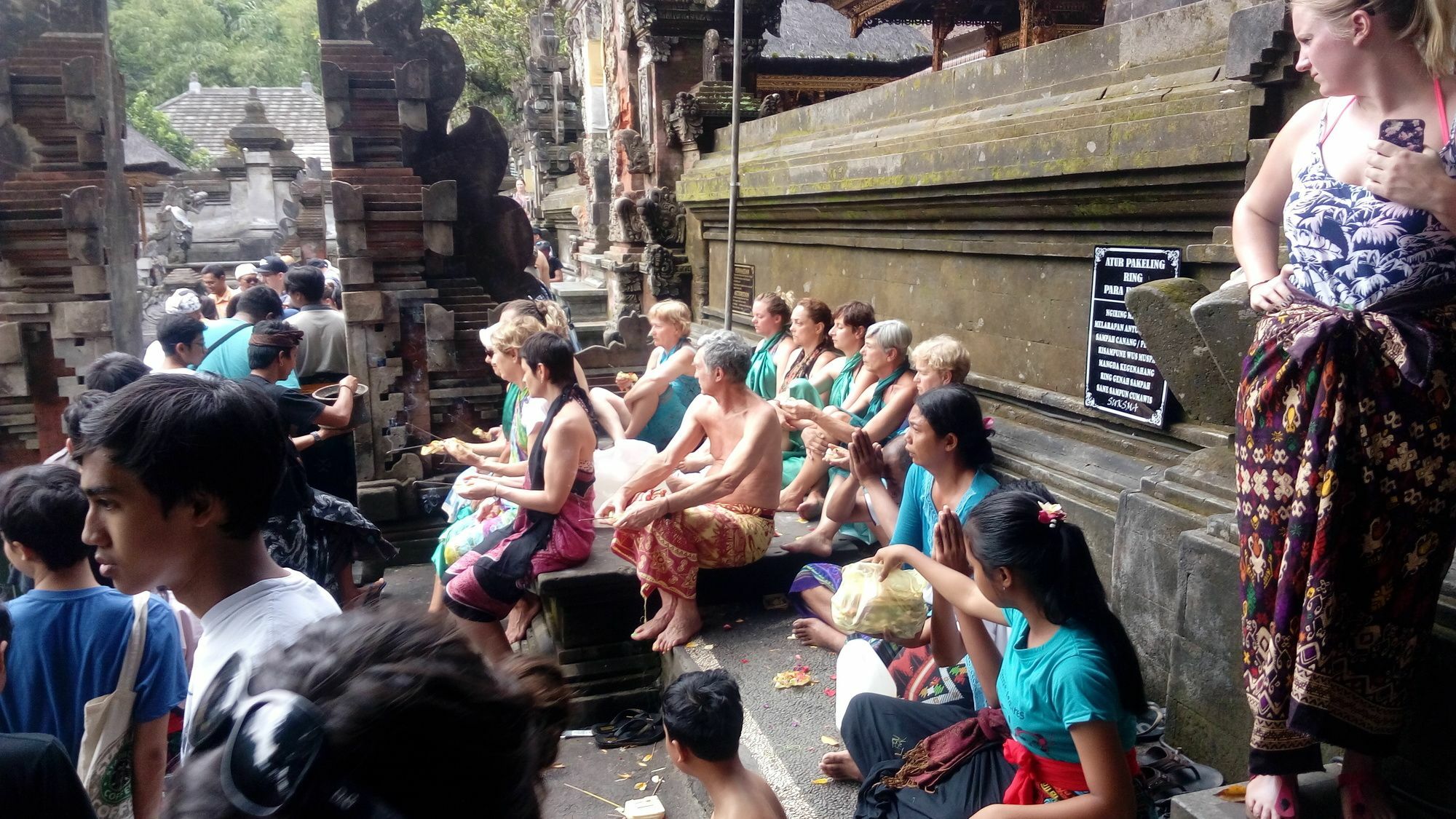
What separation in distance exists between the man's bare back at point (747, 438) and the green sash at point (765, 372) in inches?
66.4

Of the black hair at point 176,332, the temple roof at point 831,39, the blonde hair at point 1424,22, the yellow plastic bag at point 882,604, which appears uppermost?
the temple roof at point 831,39

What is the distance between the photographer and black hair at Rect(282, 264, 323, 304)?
6945mm

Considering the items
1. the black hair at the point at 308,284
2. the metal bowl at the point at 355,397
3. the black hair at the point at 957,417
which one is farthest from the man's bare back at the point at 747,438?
the black hair at the point at 308,284

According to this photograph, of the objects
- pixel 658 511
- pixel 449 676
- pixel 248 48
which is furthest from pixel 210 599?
pixel 248 48

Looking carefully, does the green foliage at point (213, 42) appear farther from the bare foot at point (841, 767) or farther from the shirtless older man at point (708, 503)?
the bare foot at point (841, 767)

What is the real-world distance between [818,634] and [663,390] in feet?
8.69

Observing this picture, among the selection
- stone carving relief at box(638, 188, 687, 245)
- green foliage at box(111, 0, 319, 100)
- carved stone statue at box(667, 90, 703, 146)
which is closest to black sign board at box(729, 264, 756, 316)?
stone carving relief at box(638, 188, 687, 245)

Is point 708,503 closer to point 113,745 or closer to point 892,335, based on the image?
point 892,335

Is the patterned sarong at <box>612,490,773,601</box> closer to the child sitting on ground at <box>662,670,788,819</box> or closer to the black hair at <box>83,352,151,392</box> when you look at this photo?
the child sitting on ground at <box>662,670,788,819</box>

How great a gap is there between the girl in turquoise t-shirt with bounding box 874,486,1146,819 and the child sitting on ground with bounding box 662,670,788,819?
0.70m

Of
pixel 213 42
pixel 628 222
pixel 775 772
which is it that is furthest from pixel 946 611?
pixel 213 42

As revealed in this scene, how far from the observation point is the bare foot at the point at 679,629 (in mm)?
4383

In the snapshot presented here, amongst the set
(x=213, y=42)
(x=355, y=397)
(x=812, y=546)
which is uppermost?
(x=213, y=42)

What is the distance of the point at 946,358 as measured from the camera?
439cm
